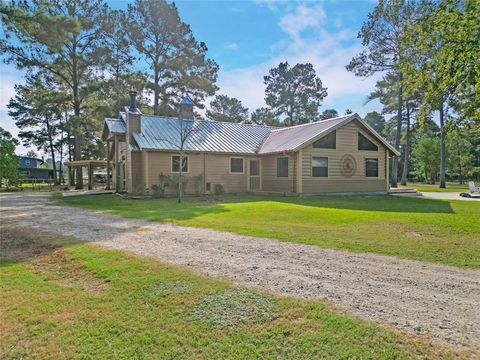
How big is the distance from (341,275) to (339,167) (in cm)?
1546

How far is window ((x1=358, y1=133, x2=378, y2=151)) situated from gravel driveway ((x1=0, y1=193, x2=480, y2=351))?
14589 millimetres

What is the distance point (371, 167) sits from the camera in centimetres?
2078

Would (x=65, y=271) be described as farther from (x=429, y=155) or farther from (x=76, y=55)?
(x=429, y=155)

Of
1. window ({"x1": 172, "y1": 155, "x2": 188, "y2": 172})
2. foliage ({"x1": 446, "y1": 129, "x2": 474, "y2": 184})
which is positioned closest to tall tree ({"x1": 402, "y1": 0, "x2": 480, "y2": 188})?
window ({"x1": 172, "y1": 155, "x2": 188, "y2": 172})

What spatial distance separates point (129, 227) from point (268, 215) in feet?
14.9

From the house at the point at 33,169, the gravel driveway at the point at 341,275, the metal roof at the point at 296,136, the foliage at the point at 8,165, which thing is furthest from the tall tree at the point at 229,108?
the gravel driveway at the point at 341,275

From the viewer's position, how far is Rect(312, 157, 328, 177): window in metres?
19.0

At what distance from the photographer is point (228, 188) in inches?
840

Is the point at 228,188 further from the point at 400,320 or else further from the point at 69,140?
the point at 69,140

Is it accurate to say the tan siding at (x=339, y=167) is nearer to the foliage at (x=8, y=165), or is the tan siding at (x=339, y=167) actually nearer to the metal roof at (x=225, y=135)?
the metal roof at (x=225, y=135)

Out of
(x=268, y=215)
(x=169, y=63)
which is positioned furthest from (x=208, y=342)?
(x=169, y=63)

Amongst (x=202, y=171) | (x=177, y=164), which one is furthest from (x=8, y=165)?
(x=202, y=171)

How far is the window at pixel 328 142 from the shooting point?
19.0 meters

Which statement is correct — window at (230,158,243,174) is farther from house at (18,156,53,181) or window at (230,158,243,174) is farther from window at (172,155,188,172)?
house at (18,156,53,181)
